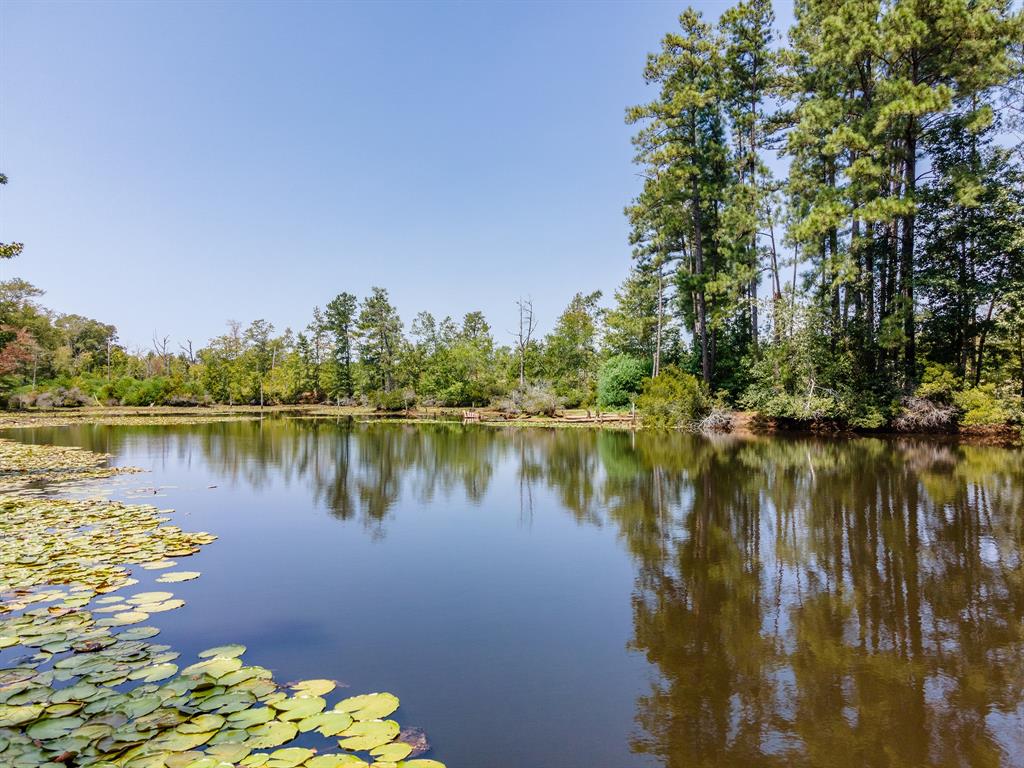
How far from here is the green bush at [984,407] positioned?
17734mm

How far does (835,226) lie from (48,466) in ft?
85.0

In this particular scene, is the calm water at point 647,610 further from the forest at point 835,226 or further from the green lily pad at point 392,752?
the forest at point 835,226

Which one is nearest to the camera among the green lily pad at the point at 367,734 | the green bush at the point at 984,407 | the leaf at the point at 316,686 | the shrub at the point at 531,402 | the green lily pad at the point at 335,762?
the green lily pad at the point at 335,762

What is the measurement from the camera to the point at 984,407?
18.0m

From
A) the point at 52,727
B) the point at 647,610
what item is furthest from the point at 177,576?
the point at 647,610

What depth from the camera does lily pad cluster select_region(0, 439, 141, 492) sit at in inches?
471

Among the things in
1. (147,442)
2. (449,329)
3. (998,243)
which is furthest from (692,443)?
(449,329)

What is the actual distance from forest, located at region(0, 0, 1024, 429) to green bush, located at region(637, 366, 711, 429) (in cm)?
15

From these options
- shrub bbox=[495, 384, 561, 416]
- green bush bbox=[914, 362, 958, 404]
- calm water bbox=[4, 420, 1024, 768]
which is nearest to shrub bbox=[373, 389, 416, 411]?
shrub bbox=[495, 384, 561, 416]

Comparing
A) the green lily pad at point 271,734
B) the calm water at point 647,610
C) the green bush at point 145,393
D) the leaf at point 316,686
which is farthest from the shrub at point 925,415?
the green bush at point 145,393

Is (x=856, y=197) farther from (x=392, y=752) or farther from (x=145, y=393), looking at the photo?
(x=145, y=393)

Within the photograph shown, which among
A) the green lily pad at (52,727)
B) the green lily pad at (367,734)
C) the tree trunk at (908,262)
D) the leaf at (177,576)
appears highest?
the tree trunk at (908,262)

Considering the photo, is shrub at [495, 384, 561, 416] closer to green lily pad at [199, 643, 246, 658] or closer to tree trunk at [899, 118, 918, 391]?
tree trunk at [899, 118, 918, 391]

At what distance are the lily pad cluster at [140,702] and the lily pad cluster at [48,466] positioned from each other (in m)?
7.71
